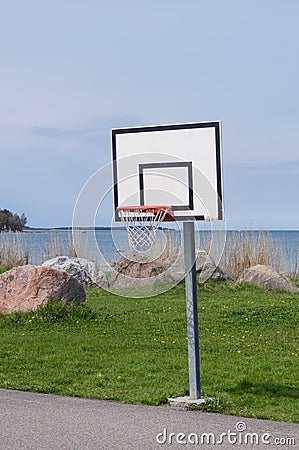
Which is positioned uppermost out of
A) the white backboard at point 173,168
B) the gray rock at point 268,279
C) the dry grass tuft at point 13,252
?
the white backboard at point 173,168

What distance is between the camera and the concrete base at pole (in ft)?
23.9

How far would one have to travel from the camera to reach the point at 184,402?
24.0 ft

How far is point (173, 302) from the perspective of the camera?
15625mm

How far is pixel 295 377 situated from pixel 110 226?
2838 millimetres

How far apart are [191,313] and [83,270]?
11.4 meters

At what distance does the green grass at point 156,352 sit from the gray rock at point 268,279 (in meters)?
1.67

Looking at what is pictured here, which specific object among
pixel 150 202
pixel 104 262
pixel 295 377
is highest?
pixel 150 202

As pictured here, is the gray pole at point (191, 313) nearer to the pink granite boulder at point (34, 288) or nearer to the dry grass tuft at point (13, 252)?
the pink granite boulder at point (34, 288)

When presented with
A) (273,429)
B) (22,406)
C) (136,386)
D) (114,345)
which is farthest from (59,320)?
(273,429)

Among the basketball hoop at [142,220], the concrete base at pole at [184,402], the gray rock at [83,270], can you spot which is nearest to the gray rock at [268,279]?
the gray rock at [83,270]

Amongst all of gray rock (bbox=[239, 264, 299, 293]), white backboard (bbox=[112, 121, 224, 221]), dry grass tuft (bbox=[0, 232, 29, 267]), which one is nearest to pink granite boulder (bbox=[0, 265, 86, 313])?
white backboard (bbox=[112, 121, 224, 221])

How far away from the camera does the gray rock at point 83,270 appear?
60.9 feet

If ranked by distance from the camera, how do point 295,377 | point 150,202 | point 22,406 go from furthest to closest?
point 295,377
point 150,202
point 22,406

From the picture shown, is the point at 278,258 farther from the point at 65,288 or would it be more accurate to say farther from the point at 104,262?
the point at 104,262
